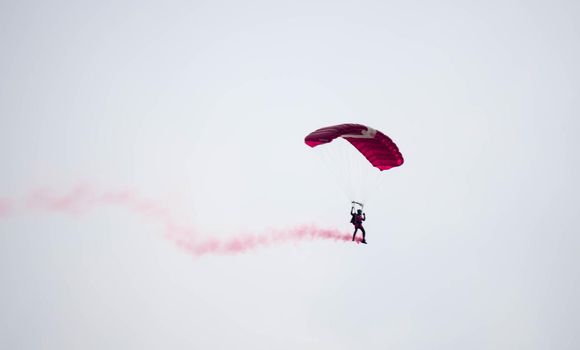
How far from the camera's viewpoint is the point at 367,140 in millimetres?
29094

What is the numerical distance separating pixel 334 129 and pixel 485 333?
79185mm

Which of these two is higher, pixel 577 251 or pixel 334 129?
pixel 577 251

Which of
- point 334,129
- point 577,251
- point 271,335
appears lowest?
point 334,129

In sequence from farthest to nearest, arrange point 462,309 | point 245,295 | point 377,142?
point 245,295 → point 462,309 → point 377,142

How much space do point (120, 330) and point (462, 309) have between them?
50.4 m

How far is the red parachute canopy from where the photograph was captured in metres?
26.6

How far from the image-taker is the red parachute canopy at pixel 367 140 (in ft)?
87.4

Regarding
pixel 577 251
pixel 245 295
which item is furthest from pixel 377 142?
pixel 577 251

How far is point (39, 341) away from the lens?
288ft

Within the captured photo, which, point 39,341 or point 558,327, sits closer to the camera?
point 39,341

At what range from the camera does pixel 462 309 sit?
102 m

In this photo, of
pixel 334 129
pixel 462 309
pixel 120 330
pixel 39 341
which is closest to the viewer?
pixel 334 129

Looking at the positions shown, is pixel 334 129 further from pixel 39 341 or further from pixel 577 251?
pixel 577 251

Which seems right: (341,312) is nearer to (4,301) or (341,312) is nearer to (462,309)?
(462,309)
